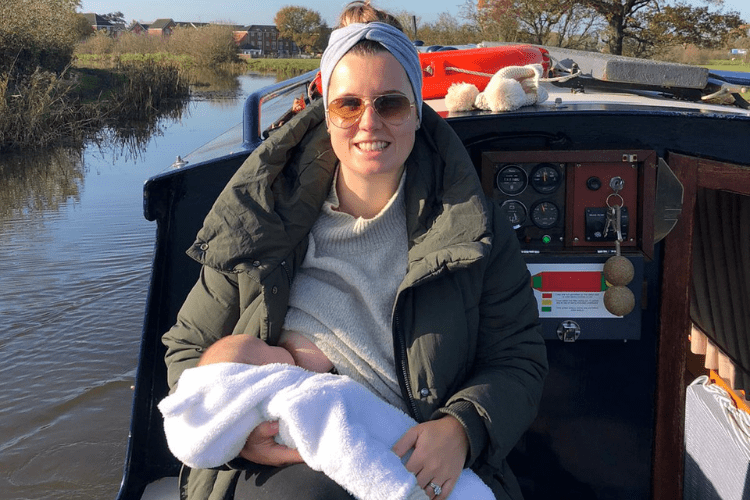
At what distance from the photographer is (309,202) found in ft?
7.07

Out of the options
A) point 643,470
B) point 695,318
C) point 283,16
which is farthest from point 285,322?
point 283,16

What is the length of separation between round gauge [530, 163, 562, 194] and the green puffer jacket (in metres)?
0.77

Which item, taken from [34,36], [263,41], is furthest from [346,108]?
[263,41]

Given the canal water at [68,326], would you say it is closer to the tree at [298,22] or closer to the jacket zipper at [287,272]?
the jacket zipper at [287,272]

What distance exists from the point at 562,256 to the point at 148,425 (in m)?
1.65

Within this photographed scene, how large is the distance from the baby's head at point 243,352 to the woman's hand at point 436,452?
39 centimetres

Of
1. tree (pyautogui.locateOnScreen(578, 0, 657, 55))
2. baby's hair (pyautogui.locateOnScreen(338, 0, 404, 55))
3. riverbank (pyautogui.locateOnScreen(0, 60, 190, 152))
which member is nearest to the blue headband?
baby's hair (pyautogui.locateOnScreen(338, 0, 404, 55))

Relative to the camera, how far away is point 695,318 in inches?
163

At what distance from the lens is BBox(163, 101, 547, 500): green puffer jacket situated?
1.93m

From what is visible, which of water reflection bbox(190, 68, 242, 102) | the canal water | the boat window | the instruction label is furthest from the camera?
water reflection bbox(190, 68, 242, 102)

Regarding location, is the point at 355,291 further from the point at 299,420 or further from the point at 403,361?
the point at 299,420

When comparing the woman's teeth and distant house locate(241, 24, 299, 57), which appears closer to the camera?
the woman's teeth

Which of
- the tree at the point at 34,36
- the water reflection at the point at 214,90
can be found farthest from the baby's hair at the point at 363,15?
the water reflection at the point at 214,90

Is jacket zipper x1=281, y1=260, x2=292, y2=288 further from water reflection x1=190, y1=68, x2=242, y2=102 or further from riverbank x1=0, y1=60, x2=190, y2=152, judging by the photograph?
water reflection x1=190, y1=68, x2=242, y2=102
